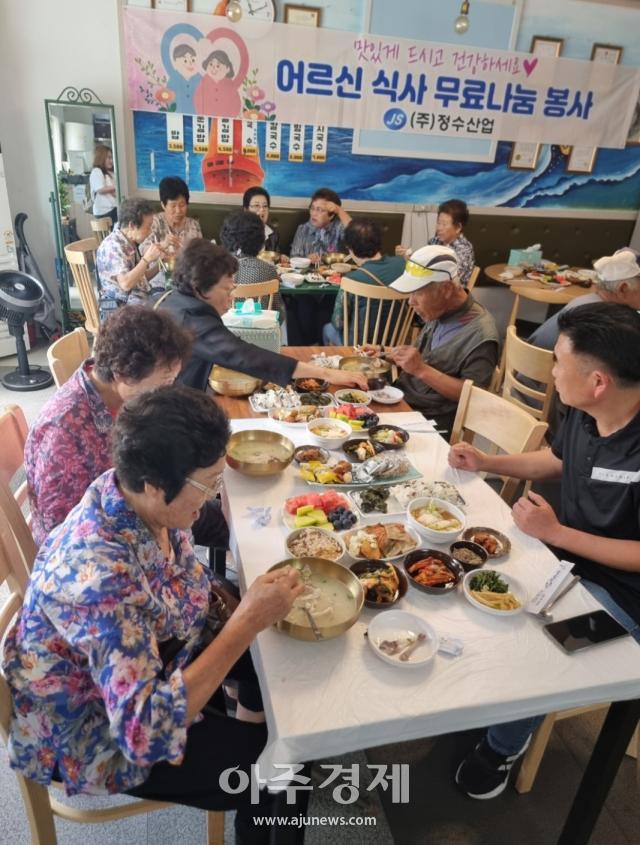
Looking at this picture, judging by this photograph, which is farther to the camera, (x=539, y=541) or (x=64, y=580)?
(x=539, y=541)

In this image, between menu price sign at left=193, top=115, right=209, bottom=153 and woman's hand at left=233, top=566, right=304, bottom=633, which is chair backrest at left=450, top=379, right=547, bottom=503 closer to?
woman's hand at left=233, top=566, right=304, bottom=633

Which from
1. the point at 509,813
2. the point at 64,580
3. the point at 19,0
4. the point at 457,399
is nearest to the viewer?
the point at 64,580

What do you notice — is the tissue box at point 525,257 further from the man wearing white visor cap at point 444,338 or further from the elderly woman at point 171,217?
the man wearing white visor cap at point 444,338

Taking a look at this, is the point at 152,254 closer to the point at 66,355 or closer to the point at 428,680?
the point at 66,355

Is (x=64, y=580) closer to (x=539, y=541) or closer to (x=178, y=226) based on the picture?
(x=539, y=541)

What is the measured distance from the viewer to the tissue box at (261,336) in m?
2.36

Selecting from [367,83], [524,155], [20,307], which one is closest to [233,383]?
[20,307]

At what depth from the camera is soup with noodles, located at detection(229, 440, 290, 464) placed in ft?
5.71

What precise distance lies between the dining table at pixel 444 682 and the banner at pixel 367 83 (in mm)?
4238

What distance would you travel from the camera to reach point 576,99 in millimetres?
5199

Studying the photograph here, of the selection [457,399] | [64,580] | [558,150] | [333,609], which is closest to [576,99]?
[558,150]

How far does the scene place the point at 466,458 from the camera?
1769mm

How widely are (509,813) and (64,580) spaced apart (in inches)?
56.7

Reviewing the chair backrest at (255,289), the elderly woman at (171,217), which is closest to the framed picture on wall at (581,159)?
the elderly woman at (171,217)
